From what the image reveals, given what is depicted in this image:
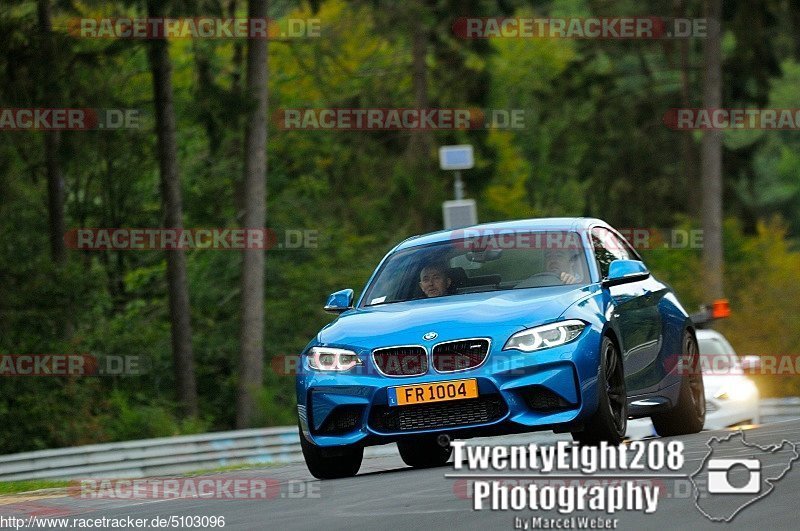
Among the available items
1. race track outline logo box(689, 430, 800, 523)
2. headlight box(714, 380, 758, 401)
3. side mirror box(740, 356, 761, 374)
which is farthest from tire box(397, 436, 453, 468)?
side mirror box(740, 356, 761, 374)

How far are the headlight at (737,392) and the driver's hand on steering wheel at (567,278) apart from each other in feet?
26.2

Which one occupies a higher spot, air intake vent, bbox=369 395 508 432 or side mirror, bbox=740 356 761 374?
air intake vent, bbox=369 395 508 432

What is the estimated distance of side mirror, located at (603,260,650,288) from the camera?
1206 cm

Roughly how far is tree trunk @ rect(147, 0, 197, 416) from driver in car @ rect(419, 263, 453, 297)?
63.5 feet

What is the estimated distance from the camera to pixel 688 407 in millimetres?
13695

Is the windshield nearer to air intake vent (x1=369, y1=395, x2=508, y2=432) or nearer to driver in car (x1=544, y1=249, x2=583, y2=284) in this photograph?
driver in car (x1=544, y1=249, x2=583, y2=284)

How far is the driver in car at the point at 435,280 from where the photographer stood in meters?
12.5

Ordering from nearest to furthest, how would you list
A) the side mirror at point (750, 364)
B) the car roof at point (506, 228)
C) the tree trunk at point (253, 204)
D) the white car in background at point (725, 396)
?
the car roof at point (506, 228) → the white car in background at point (725, 396) → the side mirror at point (750, 364) → the tree trunk at point (253, 204)

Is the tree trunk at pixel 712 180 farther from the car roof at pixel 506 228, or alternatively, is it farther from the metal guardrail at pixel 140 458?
the car roof at pixel 506 228
